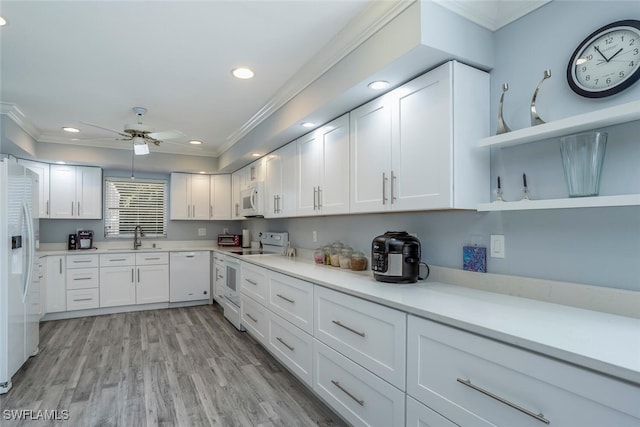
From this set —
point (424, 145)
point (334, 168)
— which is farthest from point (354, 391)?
point (334, 168)

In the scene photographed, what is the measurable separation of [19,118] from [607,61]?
4984mm

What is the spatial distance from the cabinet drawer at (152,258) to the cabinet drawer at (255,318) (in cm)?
198

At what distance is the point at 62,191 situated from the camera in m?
4.76

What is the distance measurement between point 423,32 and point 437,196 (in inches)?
32.1

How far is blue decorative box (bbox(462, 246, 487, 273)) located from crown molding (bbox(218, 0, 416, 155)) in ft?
4.41

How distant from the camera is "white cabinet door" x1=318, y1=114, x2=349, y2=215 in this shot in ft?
8.34

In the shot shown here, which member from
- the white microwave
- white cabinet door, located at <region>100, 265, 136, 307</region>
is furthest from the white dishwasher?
the white microwave

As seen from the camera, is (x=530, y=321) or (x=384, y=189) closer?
(x=530, y=321)

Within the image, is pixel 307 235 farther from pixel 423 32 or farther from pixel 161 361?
pixel 423 32

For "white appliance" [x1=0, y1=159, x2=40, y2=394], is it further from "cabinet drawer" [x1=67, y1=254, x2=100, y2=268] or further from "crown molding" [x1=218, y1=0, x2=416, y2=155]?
"crown molding" [x1=218, y1=0, x2=416, y2=155]

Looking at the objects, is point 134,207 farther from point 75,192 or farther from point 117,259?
point 117,259

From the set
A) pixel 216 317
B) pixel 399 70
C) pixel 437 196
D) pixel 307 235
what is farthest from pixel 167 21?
pixel 216 317

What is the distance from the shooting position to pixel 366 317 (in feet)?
5.80

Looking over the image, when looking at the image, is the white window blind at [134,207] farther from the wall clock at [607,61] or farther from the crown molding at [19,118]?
the wall clock at [607,61]
